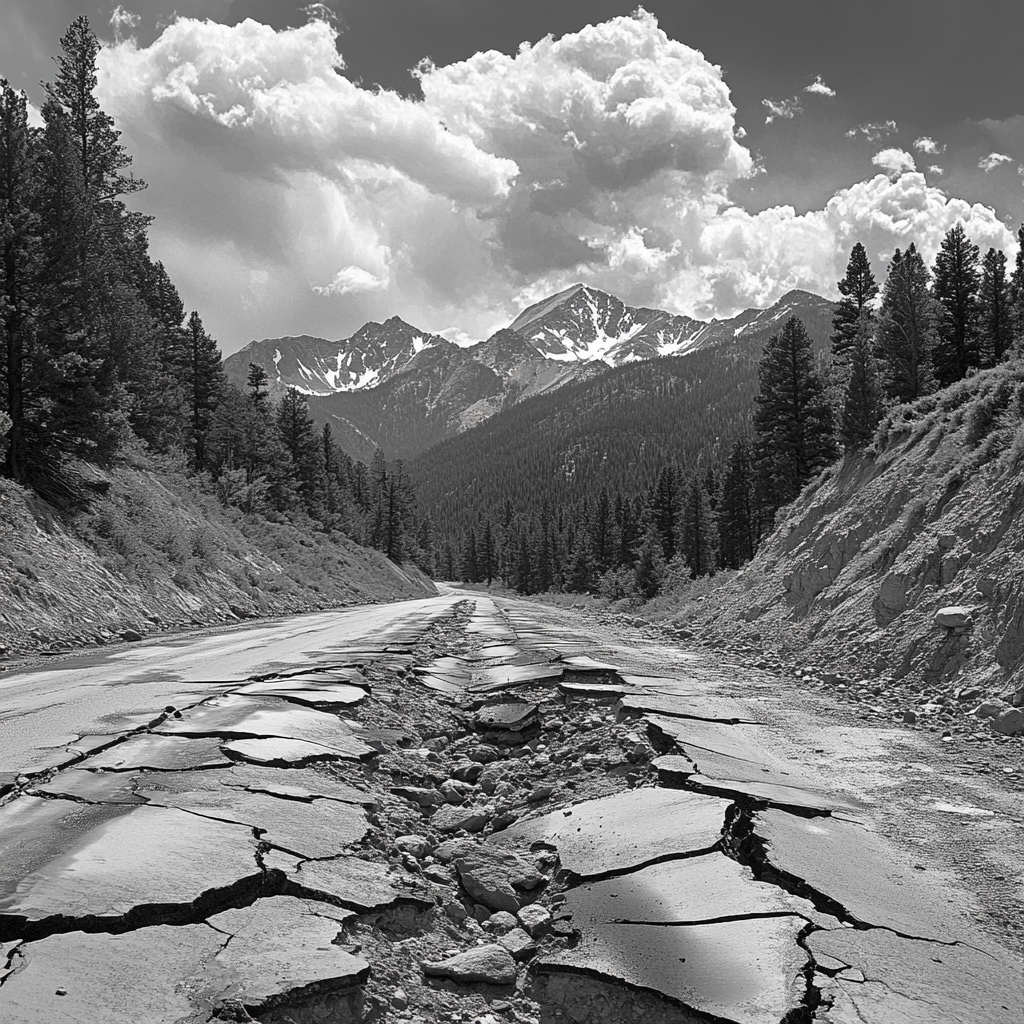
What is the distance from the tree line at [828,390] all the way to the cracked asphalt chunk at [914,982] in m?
18.5

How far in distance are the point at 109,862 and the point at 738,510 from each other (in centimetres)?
5939

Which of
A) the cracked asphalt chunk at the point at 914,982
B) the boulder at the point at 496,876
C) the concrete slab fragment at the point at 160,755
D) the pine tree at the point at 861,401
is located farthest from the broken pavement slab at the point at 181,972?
the pine tree at the point at 861,401

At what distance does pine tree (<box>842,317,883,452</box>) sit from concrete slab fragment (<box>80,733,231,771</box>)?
1874 cm

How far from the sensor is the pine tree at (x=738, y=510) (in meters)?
56.6

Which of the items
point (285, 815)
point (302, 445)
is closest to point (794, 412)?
point (285, 815)

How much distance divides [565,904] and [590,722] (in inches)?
130

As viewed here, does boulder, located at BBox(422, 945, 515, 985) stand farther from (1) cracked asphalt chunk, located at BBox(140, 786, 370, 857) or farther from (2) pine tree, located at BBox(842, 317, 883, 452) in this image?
(2) pine tree, located at BBox(842, 317, 883, 452)

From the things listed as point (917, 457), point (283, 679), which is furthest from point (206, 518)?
point (917, 457)

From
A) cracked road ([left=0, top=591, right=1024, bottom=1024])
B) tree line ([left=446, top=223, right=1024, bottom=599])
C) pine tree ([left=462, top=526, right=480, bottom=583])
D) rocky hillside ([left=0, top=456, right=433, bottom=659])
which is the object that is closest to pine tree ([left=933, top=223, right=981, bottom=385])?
tree line ([left=446, top=223, right=1024, bottom=599])

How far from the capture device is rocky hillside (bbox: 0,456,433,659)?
11.6 m

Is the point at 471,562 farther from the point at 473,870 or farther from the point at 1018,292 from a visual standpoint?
the point at 473,870

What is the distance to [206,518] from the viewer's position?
86.4 ft

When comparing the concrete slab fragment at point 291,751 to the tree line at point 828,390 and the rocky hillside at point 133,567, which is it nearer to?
the rocky hillside at point 133,567

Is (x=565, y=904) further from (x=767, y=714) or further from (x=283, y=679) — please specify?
(x=283, y=679)
